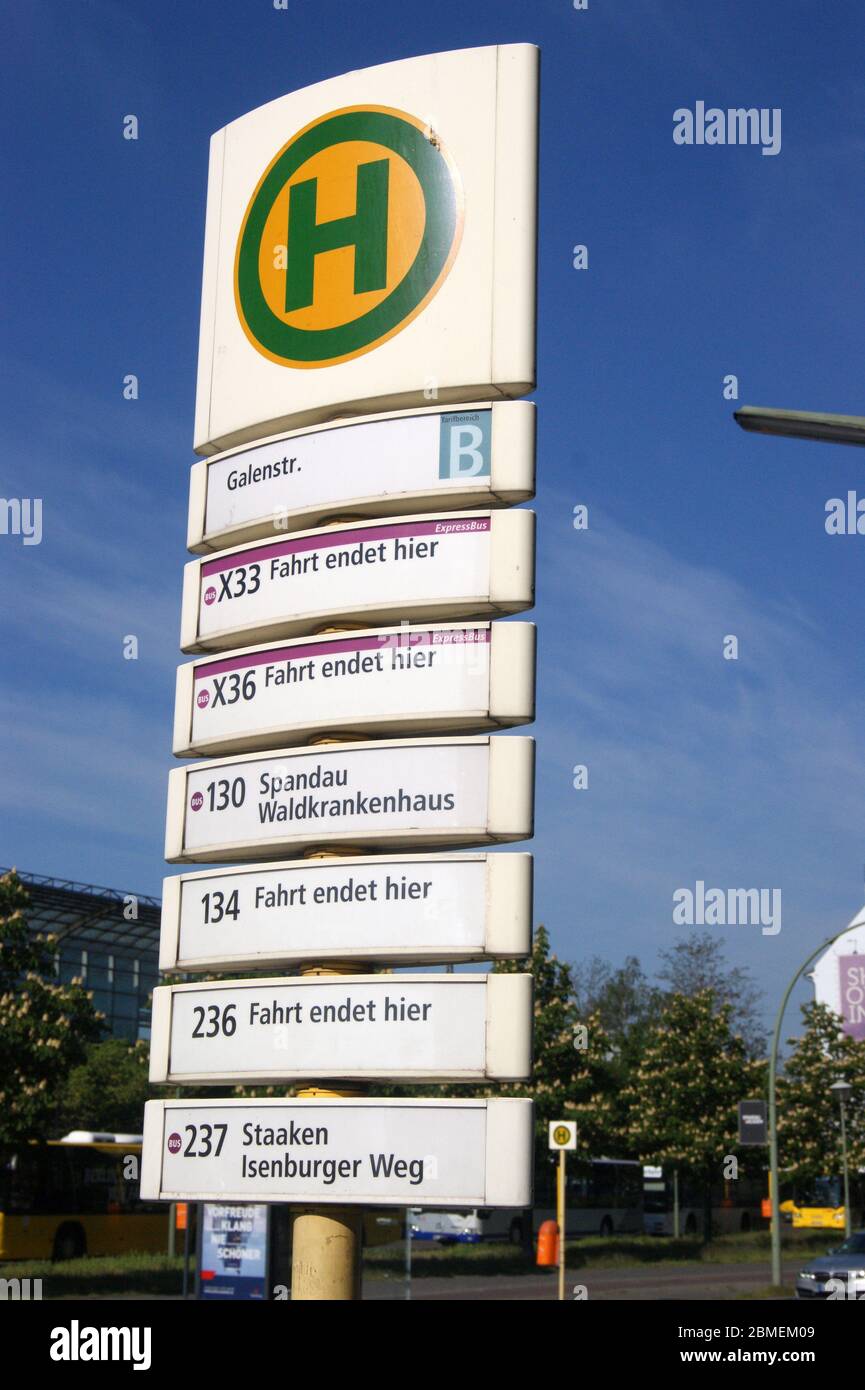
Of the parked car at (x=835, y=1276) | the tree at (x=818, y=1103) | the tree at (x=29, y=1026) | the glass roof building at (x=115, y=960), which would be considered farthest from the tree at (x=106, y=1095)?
the parked car at (x=835, y=1276)

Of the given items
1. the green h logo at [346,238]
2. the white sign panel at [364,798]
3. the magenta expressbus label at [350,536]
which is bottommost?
the white sign panel at [364,798]

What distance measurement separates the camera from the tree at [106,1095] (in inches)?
2277

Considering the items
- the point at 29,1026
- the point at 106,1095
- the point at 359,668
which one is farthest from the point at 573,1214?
the point at 359,668

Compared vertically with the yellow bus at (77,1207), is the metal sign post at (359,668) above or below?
above

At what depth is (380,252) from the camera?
8.27 meters

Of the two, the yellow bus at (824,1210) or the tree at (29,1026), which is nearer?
the tree at (29,1026)

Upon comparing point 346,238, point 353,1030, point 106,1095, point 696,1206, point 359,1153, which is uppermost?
point 346,238

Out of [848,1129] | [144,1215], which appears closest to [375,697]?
[144,1215]

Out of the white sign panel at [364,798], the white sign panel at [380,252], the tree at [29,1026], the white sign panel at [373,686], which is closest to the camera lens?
the white sign panel at [364,798]

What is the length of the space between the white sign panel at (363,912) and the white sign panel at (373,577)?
1.29 metres

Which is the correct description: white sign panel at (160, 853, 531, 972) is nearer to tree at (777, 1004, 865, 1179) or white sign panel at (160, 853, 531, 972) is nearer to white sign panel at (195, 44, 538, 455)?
white sign panel at (195, 44, 538, 455)

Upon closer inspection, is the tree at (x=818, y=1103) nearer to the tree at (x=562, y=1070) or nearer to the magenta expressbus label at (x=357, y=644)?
the tree at (x=562, y=1070)

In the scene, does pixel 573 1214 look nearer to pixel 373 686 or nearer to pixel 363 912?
pixel 363 912

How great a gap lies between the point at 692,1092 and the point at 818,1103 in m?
6.22
